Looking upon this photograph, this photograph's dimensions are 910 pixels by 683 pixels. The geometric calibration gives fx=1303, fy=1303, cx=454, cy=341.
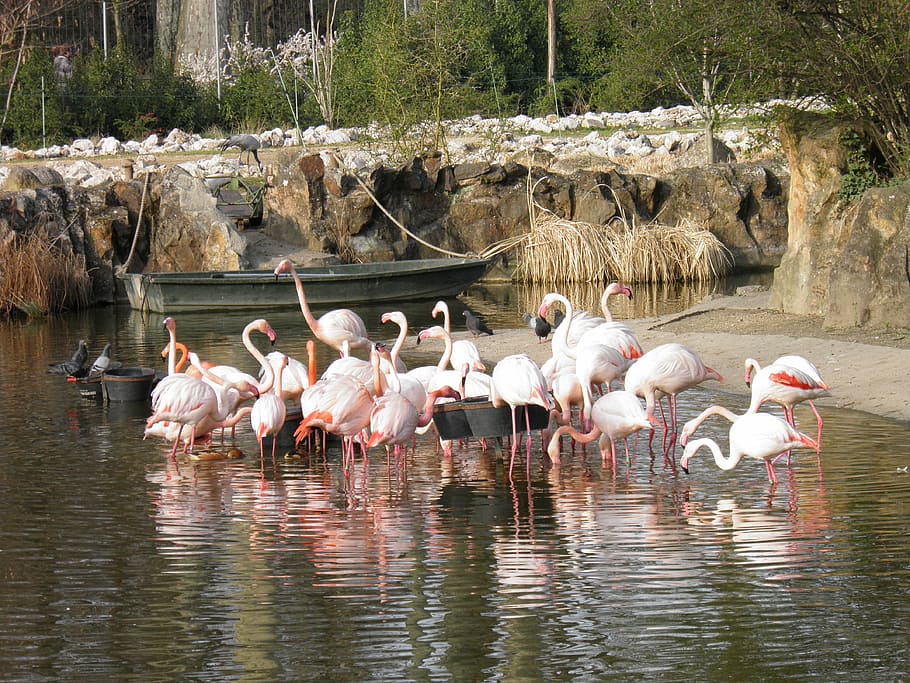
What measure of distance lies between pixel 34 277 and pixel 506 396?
41.0 feet

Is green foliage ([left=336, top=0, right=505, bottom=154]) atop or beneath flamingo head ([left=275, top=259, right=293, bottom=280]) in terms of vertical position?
atop

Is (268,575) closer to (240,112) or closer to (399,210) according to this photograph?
(399,210)

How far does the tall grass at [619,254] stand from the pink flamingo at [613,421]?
12784mm

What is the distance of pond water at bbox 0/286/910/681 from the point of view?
→ 15.6 ft

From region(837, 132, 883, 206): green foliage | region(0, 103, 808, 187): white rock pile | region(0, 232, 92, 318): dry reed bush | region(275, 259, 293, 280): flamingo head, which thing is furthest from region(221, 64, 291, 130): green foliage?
region(275, 259, 293, 280): flamingo head

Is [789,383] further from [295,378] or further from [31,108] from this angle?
[31,108]

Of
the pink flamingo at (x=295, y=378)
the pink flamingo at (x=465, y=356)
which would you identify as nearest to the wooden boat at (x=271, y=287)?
the pink flamingo at (x=295, y=378)

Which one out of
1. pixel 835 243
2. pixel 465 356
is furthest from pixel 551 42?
pixel 465 356

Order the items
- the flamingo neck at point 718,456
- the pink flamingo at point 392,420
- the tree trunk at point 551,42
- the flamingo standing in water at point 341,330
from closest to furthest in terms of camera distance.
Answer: the flamingo neck at point 718,456, the pink flamingo at point 392,420, the flamingo standing in water at point 341,330, the tree trunk at point 551,42

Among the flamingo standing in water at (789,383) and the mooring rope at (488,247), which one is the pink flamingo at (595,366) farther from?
the mooring rope at (488,247)

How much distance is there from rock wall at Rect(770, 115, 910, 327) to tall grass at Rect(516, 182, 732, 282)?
6376 millimetres

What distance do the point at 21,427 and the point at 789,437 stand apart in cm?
574

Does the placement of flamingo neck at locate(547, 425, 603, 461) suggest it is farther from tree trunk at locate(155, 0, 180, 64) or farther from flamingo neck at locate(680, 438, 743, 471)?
tree trunk at locate(155, 0, 180, 64)

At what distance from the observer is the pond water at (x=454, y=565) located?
475 centimetres
